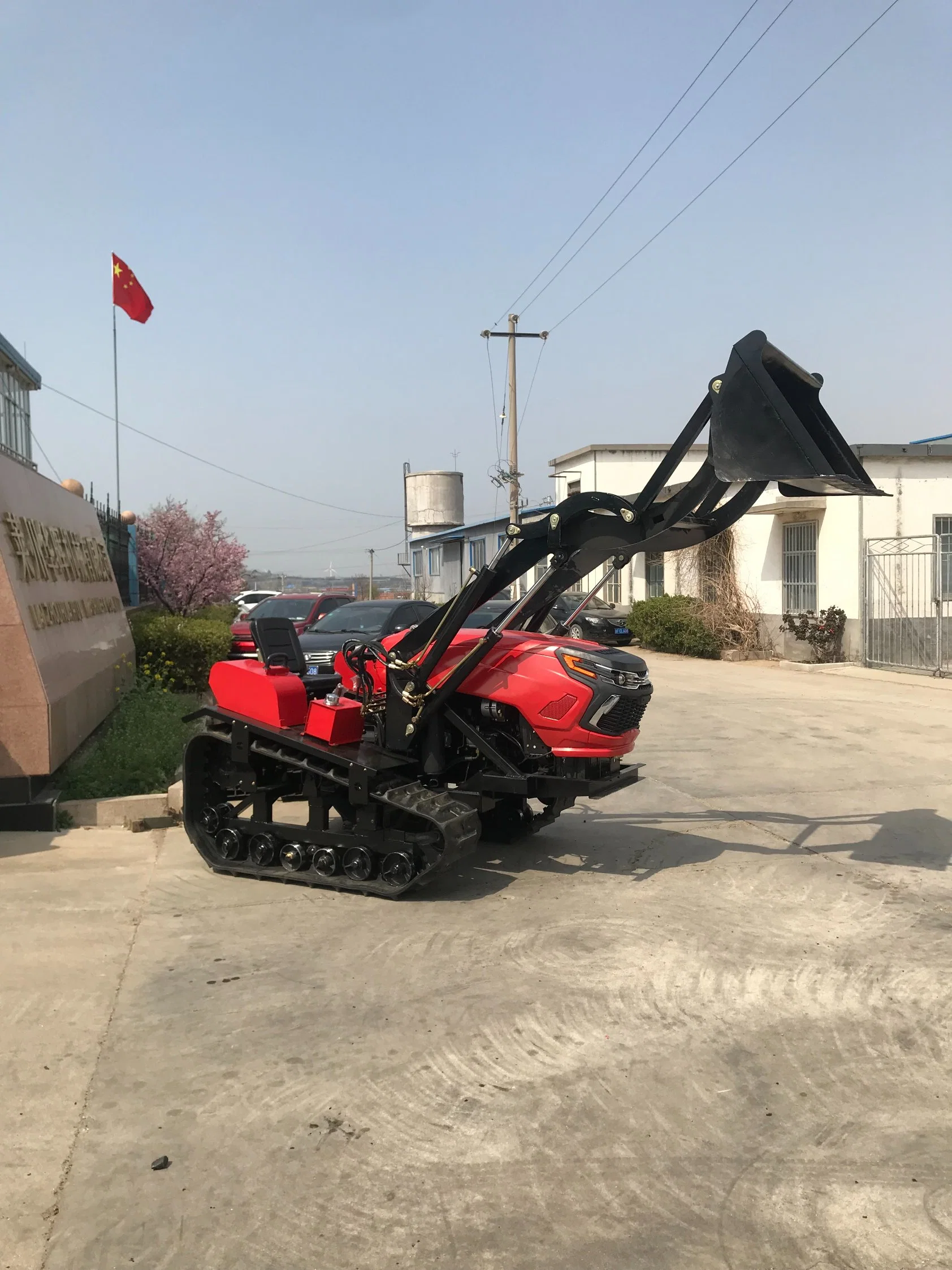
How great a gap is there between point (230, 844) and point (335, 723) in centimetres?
116

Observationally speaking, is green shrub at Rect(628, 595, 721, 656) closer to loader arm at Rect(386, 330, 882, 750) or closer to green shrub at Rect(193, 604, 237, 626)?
green shrub at Rect(193, 604, 237, 626)

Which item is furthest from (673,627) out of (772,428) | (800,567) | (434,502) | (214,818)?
(434,502)

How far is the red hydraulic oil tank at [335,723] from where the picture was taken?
6727mm

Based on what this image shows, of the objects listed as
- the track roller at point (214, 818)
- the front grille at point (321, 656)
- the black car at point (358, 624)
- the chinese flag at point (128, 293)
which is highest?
the chinese flag at point (128, 293)

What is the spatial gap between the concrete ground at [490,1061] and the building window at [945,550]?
48.5ft

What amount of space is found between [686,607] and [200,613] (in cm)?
1143

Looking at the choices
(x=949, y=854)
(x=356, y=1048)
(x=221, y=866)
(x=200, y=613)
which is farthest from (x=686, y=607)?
(x=356, y=1048)

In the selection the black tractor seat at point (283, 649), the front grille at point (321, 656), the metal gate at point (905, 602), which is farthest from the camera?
the metal gate at point (905, 602)

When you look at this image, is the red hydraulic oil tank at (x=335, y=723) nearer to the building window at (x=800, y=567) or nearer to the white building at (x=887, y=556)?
the white building at (x=887, y=556)

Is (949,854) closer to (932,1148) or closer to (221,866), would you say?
(932,1148)

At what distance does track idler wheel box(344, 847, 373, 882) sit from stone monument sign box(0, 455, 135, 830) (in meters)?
2.66

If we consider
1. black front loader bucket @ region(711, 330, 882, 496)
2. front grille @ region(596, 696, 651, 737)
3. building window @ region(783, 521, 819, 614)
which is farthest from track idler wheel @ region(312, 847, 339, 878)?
building window @ region(783, 521, 819, 614)

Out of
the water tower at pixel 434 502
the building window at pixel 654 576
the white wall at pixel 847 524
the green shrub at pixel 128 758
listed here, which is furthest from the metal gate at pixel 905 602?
the water tower at pixel 434 502

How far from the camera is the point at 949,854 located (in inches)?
296
